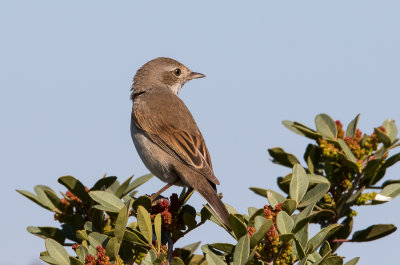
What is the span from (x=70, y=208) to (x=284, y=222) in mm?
1928

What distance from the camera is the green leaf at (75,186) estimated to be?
13.4 feet

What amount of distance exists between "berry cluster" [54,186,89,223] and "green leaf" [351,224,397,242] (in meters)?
2.06

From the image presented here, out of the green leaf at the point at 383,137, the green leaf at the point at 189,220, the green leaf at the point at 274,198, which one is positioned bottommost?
the green leaf at the point at 189,220

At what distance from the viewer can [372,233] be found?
4.23m

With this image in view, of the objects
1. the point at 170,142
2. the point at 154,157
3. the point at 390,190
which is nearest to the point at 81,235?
the point at 390,190

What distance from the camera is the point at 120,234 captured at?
11.3 ft

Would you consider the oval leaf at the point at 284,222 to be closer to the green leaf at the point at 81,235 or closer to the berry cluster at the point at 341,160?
the berry cluster at the point at 341,160

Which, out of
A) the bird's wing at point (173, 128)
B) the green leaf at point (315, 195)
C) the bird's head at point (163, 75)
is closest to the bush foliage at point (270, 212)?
the green leaf at point (315, 195)

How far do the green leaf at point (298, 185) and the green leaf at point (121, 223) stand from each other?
42.5 inches

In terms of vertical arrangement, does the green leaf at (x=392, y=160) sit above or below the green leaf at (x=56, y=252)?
above

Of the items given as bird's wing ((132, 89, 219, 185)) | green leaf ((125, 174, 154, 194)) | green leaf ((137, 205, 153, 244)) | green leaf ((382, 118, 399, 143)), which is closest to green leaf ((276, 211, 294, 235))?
green leaf ((137, 205, 153, 244))

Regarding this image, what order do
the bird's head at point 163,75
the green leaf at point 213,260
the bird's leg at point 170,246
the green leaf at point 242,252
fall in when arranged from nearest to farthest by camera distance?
the green leaf at point 242,252
the green leaf at point 213,260
the bird's leg at point 170,246
the bird's head at point 163,75

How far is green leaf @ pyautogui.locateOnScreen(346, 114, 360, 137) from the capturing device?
4.59 metres

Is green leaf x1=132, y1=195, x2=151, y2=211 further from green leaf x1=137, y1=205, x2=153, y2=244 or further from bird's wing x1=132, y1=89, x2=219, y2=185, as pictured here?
bird's wing x1=132, y1=89, x2=219, y2=185
